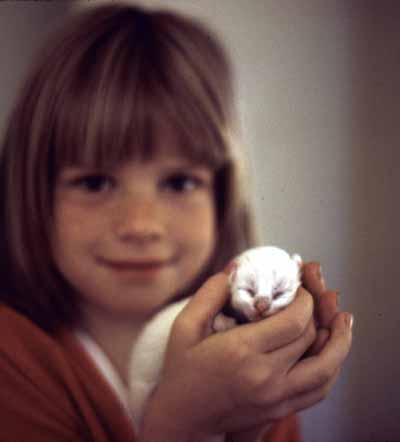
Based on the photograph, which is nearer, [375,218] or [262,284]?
[262,284]

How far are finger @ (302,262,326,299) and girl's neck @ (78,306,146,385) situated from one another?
155 mm

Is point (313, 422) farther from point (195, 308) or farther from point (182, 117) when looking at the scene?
point (182, 117)

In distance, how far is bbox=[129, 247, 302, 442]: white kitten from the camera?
329 millimetres

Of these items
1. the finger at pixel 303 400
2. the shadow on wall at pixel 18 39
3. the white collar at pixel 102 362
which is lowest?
the finger at pixel 303 400

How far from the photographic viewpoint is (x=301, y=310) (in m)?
0.35

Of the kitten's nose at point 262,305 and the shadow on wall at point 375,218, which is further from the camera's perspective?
the shadow on wall at point 375,218

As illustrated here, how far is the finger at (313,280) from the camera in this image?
0.39 metres

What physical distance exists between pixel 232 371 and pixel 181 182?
0.16 meters

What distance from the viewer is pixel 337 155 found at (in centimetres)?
43

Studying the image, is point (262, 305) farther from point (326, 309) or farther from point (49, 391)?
point (49, 391)

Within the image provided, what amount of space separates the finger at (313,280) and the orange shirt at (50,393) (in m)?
0.19

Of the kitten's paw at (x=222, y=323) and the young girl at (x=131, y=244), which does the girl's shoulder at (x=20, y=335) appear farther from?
the kitten's paw at (x=222, y=323)

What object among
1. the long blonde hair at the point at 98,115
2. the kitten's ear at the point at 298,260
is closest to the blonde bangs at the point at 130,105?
the long blonde hair at the point at 98,115

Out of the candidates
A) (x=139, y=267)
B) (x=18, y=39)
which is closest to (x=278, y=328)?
(x=139, y=267)
